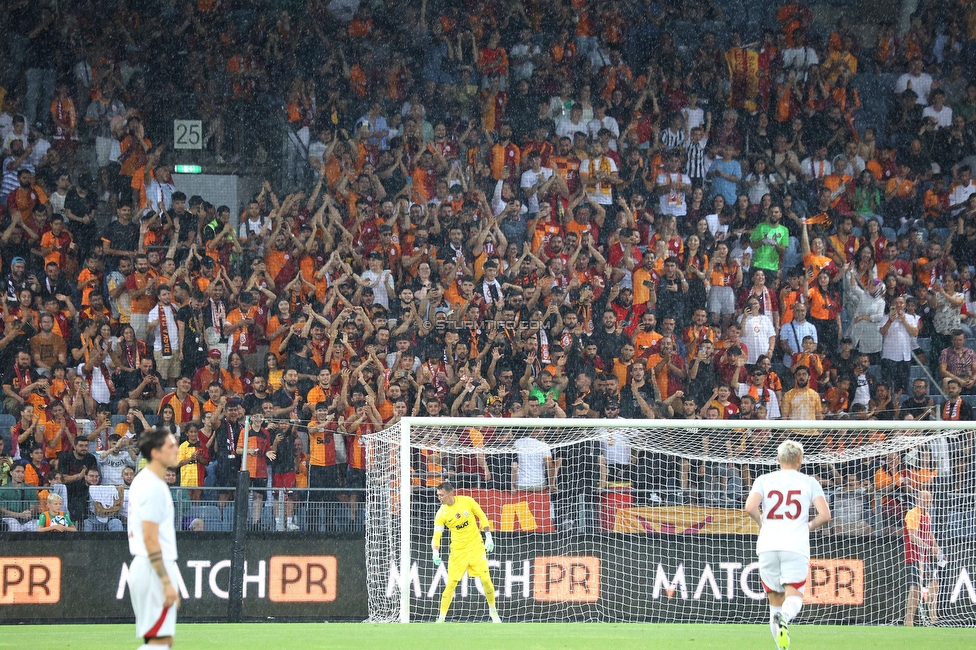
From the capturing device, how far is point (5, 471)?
14078 mm

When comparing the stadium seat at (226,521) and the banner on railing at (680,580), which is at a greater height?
the stadium seat at (226,521)

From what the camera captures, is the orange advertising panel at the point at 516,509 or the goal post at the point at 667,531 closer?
the goal post at the point at 667,531

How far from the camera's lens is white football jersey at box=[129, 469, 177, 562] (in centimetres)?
648

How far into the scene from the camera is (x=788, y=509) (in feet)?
29.3

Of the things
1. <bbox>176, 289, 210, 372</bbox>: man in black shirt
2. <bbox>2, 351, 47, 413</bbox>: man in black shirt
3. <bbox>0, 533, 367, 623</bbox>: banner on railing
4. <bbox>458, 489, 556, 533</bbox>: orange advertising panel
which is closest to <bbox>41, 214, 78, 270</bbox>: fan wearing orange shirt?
<bbox>2, 351, 47, 413</bbox>: man in black shirt

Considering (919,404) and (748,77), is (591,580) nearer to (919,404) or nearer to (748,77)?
(919,404)

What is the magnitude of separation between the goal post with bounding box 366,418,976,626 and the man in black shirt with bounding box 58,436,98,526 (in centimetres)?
335

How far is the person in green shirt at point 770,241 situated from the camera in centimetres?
1792

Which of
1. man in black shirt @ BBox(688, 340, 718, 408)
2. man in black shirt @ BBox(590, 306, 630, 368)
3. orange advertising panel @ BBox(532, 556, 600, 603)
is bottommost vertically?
orange advertising panel @ BBox(532, 556, 600, 603)

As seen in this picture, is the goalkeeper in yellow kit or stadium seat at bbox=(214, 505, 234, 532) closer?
the goalkeeper in yellow kit

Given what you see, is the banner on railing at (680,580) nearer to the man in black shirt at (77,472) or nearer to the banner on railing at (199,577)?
the banner on railing at (199,577)

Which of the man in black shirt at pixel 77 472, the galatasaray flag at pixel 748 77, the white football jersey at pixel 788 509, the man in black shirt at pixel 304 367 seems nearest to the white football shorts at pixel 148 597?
the white football jersey at pixel 788 509

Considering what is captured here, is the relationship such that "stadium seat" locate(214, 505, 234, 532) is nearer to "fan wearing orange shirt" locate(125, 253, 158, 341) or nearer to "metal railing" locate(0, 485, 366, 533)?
"metal railing" locate(0, 485, 366, 533)

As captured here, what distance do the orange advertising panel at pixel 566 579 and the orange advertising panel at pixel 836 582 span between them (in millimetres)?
2570
